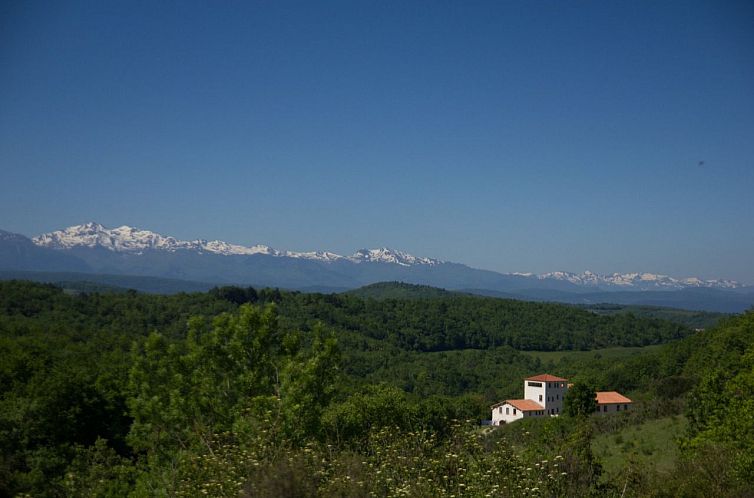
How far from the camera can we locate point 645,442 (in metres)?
27.2

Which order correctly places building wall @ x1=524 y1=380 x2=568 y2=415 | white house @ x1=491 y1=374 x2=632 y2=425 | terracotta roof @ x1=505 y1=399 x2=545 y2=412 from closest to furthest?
white house @ x1=491 y1=374 x2=632 y2=425 < terracotta roof @ x1=505 y1=399 x2=545 y2=412 < building wall @ x1=524 y1=380 x2=568 y2=415

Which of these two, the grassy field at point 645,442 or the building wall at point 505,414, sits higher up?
the grassy field at point 645,442

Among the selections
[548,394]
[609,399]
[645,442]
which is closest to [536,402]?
[548,394]

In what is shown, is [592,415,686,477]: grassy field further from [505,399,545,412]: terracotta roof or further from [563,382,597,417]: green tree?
[505,399,545,412]: terracotta roof

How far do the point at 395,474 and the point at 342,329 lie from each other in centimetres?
10507

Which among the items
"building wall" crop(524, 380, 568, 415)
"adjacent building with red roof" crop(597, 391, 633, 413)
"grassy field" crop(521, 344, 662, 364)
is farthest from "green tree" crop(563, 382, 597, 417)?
"grassy field" crop(521, 344, 662, 364)

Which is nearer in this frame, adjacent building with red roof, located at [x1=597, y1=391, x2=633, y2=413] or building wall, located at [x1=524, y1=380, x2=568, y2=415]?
adjacent building with red roof, located at [x1=597, y1=391, x2=633, y2=413]

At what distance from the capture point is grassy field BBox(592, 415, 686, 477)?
2340 centimetres

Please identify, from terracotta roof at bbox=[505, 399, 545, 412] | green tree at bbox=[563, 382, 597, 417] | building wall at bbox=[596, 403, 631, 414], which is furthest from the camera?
terracotta roof at bbox=[505, 399, 545, 412]

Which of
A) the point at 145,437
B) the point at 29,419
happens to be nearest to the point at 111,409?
the point at 29,419

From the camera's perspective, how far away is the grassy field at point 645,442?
76.8ft

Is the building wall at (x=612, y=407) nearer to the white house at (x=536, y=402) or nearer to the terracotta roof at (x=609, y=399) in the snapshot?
the terracotta roof at (x=609, y=399)

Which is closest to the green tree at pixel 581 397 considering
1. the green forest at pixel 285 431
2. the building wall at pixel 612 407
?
the green forest at pixel 285 431

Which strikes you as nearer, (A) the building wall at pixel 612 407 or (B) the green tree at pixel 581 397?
(B) the green tree at pixel 581 397
